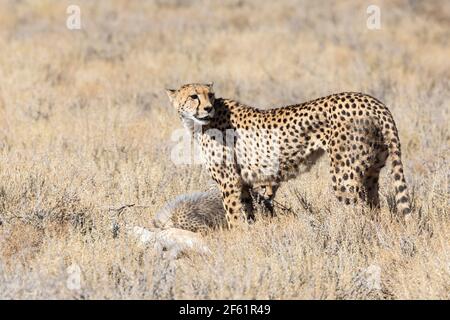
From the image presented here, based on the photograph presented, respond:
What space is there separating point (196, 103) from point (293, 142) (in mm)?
710

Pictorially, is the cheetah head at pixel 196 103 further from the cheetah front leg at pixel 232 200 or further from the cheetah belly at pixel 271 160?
the cheetah front leg at pixel 232 200

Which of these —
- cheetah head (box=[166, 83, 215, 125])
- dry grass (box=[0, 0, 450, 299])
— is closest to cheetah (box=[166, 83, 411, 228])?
cheetah head (box=[166, 83, 215, 125])

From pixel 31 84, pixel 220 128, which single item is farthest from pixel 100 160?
pixel 31 84

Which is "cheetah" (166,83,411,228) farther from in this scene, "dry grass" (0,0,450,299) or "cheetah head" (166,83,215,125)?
"dry grass" (0,0,450,299)

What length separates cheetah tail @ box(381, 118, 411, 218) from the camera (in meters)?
5.06

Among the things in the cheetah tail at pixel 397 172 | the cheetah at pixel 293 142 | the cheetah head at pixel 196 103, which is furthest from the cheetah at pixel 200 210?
the cheetah tail at pixel 397 172

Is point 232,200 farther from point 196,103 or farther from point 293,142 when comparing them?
point 196,103

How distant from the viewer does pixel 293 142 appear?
207 inches

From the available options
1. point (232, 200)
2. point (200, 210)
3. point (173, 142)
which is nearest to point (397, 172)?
point (232, 200)

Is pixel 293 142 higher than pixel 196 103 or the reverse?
the reverse

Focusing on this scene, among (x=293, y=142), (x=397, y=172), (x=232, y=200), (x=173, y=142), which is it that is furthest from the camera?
(x=173, y=142)

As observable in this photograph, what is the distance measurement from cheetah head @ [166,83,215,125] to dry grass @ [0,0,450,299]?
0.77m

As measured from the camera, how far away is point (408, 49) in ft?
44.2

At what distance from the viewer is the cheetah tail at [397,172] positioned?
16.6 ft
